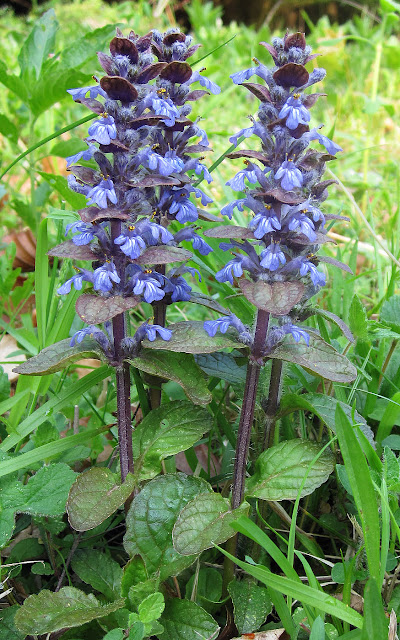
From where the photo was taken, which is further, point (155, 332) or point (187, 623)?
point (155, 332)

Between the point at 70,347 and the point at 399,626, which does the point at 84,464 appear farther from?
the point at 399,626

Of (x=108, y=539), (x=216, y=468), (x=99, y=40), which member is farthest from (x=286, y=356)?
(x=99, y=40)

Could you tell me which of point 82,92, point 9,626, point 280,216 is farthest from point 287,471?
point 82,92

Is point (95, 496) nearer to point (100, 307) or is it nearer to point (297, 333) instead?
point (100, 307)

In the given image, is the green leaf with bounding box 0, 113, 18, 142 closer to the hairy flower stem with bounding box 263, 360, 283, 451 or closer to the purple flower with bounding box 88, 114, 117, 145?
the purple flower with bounding box 88, 114, 117, 145

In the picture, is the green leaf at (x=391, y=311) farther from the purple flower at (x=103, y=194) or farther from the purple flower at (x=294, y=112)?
the purple flower at (x=103, y=194)

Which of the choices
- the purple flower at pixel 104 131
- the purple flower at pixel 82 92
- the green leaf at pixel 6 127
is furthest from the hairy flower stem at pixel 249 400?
the green leaf at pixel 6 127

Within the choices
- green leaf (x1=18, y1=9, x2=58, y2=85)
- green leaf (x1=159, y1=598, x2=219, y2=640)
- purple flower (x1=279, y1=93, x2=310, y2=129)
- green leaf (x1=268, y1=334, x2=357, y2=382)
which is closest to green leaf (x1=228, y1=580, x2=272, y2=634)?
green leaf (x1=159, y1=598, x2=219, y2=640)
